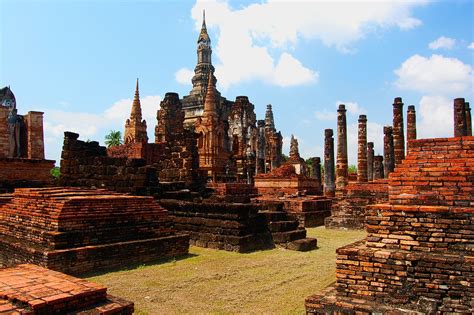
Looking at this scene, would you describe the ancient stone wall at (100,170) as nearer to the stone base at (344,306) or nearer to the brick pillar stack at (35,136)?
the brick pillar stack at (35,136)

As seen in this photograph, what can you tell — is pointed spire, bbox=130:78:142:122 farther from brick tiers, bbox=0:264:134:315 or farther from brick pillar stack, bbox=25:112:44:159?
brick tiers, bbox=0:264:134:315

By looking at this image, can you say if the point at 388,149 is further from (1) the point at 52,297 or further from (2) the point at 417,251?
(1) the point at 52,297

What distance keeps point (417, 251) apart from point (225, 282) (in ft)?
8.85

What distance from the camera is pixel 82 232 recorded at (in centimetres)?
643

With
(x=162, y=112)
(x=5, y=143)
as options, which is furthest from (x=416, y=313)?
(x=162, y=112)

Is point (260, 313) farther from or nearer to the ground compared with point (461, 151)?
nearer to the ground

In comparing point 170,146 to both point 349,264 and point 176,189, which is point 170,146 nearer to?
point 176,189

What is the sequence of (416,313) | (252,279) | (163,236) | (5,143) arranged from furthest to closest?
(5,143)
(163,236)
(252,279)
(416,313)

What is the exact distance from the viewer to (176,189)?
1173 cm

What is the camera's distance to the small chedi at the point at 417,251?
3.87 m

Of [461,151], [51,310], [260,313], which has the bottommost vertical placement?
[260,313]

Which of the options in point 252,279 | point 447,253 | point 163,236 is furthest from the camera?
point 163,236

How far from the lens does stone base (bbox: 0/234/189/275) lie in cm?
592

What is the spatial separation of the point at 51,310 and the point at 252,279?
10.6 ft
